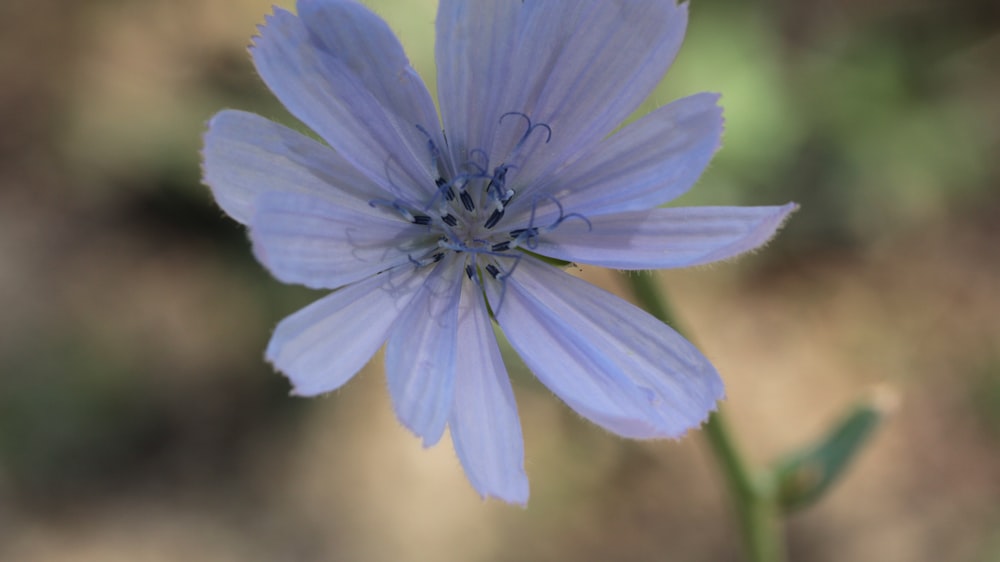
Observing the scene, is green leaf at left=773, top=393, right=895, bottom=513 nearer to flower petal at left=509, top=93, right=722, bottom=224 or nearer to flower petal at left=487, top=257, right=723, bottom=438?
flower petal at left=487, top=257, right=723, bottom=438

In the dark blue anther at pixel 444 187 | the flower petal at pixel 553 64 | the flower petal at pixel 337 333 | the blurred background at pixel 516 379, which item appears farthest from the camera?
the blurred background at pixel 516 379

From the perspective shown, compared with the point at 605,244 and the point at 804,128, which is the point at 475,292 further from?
the point at 804,128

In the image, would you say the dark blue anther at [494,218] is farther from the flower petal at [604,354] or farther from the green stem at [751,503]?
the green stem at [751,503]

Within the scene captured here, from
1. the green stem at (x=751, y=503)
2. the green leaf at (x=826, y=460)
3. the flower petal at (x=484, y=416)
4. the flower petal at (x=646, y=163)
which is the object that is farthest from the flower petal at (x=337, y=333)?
the green leaf at (x=826, y=460)

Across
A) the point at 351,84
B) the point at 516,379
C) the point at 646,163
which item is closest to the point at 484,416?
the point at 646,163

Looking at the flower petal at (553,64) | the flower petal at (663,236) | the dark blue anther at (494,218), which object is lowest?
the flower petal at (663,236)

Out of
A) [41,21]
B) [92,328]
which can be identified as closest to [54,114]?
[41,21]

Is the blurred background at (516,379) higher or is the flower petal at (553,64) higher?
the blurred background at (516,379)

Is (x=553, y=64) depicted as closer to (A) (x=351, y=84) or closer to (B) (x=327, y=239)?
(A) (x=351, y=84)
